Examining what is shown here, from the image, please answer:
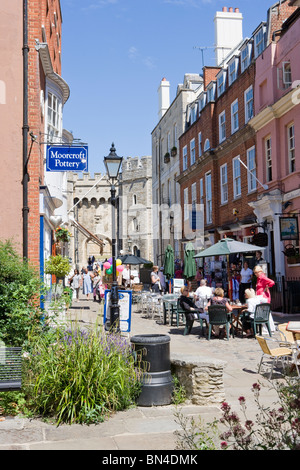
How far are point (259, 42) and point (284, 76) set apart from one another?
138 inches

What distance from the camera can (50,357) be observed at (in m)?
6.18

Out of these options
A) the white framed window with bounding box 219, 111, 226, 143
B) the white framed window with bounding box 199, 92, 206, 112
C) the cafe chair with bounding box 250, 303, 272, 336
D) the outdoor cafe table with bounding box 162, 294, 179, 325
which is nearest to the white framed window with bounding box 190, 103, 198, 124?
the white framed window with bounding box 199, 92, 206, 112

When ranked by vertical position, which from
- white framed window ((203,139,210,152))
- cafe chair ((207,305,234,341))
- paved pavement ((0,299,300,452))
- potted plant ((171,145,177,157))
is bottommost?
paved pavement ((0,299,300,452))

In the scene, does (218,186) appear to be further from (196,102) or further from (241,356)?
(241,356)

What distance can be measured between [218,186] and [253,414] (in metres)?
20.3

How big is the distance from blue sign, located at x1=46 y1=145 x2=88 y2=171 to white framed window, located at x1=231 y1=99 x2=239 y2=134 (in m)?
12.8

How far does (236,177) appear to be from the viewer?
22.8m

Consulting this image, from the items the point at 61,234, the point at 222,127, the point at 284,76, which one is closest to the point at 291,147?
the point at 284,76

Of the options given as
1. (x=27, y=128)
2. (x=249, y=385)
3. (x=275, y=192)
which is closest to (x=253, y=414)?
(x=249, y=385)

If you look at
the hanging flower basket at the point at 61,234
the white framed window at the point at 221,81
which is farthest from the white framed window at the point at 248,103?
the hanging flower basket at the point at 61,234

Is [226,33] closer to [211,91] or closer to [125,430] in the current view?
[211,91]

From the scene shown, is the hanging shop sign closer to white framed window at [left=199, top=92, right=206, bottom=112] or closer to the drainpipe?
the drainpipe

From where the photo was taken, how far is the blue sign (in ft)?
39.3

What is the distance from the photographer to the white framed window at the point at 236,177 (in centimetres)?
2256
